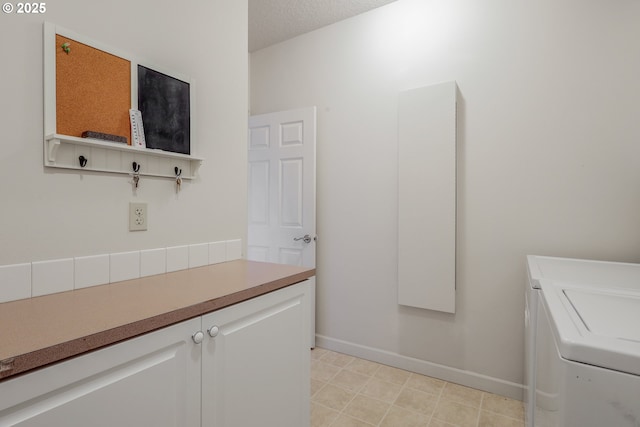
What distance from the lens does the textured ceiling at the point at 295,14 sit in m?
2.43

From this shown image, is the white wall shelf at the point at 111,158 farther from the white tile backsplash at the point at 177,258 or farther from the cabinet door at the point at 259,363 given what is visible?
the cabinet door at the point at 259,363

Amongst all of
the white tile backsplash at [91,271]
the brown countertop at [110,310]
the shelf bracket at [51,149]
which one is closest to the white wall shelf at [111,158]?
the shelf bracket at [51,149]

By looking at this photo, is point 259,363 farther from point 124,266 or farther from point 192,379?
point 124,266

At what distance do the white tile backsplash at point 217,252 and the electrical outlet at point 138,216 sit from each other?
349 mm

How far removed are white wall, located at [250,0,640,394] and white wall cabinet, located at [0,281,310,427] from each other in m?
1.28

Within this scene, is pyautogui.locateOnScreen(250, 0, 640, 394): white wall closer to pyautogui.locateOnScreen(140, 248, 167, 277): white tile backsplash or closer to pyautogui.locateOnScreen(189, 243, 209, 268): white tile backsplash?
pyautogui.locateOnScreen(189, 243, 209, 268): white tile backsplash

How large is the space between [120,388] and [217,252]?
89 centimetres

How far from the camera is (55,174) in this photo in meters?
1.08

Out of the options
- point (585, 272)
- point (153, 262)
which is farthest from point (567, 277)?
point (153, 262)

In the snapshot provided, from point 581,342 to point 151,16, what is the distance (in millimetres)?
1851

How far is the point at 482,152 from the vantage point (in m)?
2.12

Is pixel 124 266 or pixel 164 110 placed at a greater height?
pixel 164 110

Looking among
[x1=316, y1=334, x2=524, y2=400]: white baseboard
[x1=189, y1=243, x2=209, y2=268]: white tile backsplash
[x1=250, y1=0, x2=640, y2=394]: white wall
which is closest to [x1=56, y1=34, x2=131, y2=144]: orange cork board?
[x1=189, y1=243, x2=209, y2=268]: white tile backsplash

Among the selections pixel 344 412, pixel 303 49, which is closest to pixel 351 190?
pixel 303 49
